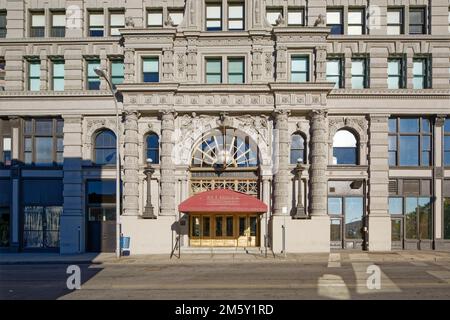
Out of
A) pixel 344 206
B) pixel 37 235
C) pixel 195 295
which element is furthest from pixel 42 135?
pixel 344 206

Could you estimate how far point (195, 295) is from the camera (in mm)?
13625

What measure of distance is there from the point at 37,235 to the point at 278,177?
16.5 m

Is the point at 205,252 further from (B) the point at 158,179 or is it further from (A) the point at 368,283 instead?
(A) the point at 368,283

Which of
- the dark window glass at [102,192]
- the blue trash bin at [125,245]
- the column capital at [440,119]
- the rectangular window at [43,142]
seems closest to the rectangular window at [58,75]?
the rectangular window at [43,142]

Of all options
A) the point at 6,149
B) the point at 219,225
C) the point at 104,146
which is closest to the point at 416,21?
the point at 219,225

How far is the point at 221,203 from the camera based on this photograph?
2444 cm

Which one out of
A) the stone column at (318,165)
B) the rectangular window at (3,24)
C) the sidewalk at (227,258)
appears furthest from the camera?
the rectangular window at (3,24)

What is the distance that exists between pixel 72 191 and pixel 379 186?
1996cm

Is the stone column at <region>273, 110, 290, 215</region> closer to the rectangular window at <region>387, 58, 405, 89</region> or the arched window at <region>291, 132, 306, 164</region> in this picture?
the arched window at <region>291, 132, 306, 164</region>

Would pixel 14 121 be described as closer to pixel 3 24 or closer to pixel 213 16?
pixel 3 24

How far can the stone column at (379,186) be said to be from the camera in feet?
84.6

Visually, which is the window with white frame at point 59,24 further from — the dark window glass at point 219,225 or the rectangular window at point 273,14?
the dark window glass at point 219,225

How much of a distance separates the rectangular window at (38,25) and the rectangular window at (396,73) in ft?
77.4

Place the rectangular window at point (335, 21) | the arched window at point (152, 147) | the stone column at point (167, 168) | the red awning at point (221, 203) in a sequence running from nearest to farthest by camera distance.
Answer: the red awning at point (221, 203), the stone column at point (167, 168), the arched window at point (152, 147), the rectangular window at point (335, 21)
